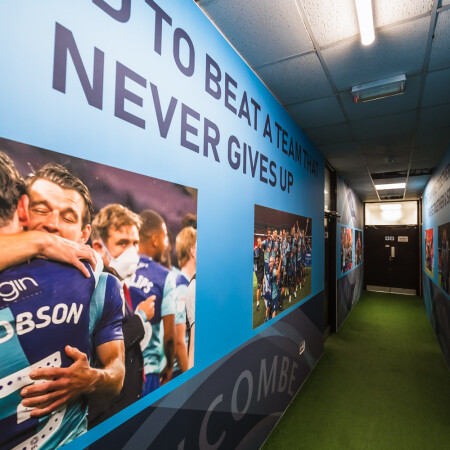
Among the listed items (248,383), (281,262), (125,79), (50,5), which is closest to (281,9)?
(125,79)

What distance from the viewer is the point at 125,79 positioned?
1.13 m

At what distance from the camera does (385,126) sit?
3.08 metres

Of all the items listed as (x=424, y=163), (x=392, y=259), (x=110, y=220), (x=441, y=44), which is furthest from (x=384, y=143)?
(x=392, y=259)

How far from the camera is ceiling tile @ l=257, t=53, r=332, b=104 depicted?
6.72 feet

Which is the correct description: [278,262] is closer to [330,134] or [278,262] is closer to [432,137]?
[330,134]

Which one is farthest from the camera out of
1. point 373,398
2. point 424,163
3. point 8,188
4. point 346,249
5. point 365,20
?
point 346,249

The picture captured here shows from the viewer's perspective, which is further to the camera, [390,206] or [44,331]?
[390,206]

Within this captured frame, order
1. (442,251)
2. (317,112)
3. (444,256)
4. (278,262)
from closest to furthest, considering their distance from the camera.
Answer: (278,262)
(317,112)
(444,256)
(442,251)

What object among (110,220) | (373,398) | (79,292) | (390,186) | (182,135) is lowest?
(373,398)

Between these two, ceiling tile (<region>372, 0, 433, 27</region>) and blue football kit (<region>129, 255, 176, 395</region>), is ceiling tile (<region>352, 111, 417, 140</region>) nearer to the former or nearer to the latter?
ceiling tile (<region>372, 0, 433, 27</region>)

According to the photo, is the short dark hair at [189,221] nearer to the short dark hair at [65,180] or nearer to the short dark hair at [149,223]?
the short dark hair at [149,223]

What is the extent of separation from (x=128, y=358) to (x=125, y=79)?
1085 mm

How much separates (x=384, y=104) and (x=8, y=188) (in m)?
2.86

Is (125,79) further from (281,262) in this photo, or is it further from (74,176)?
(281,262)
